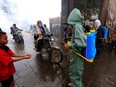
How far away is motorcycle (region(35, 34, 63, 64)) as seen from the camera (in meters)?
4.03

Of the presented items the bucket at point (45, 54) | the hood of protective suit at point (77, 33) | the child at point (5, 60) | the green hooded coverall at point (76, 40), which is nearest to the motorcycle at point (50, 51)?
the bucket at point (45, 54)

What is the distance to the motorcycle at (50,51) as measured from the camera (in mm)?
4032

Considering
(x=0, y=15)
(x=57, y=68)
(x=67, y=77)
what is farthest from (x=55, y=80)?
(x=0, y=15)

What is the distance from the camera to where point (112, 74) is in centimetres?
342

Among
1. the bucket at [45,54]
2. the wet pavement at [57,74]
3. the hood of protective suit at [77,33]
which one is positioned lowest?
the wet pavement at [57,74]

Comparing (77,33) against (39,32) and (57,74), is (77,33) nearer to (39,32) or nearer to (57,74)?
(57,74)

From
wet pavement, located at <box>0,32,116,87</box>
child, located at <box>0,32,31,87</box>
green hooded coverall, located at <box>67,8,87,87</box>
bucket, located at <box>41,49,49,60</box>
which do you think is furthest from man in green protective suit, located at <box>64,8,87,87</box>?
bucket, located at <box>41,49,49,60</box>

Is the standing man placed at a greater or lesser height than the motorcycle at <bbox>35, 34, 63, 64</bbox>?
greater

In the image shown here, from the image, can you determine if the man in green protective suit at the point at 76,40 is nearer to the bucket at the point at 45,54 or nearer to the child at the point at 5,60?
the child at the point at 5,60

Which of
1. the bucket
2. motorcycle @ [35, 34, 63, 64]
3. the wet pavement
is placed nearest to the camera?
the wet pavement

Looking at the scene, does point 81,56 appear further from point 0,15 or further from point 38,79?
point 0,15

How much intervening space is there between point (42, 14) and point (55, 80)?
32259mm

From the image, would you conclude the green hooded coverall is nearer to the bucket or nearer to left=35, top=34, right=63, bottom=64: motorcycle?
left=35, top=34, right=63, bottom=64: motorcycle

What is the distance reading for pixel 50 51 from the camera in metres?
4.43
